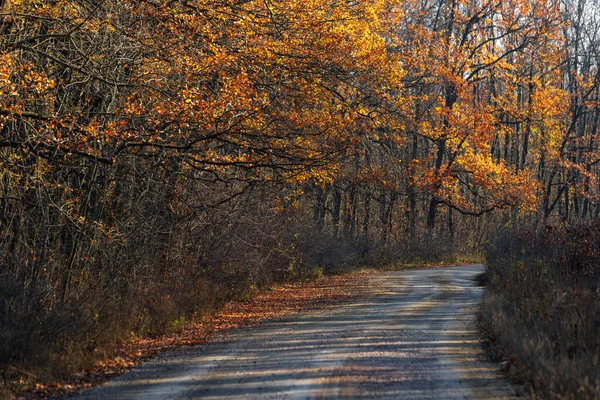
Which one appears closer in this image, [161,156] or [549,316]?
[549,316]

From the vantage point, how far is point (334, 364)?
9.68 metres

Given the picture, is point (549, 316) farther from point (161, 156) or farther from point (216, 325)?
point (161, 156)

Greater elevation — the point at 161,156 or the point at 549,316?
the point at 161,156

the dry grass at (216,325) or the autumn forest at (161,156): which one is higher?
the autumn forest at (161,156)

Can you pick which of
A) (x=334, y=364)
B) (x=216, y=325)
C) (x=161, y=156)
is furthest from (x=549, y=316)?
(x=161, y=156)

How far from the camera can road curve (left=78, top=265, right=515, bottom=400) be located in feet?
27.0

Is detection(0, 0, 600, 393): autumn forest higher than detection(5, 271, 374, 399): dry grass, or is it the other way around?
detection(0, 0, 600, 393): autumn forest

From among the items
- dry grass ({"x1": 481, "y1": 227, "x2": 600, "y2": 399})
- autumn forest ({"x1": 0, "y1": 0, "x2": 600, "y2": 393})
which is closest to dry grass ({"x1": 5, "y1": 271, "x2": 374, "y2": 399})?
autumn forest ({"x1": 0, "y1": 0, "x2": 600, "y2": 393})

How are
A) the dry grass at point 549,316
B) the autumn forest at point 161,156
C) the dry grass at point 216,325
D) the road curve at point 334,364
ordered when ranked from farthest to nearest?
the autumn forest at point 161,156, the dry grass at point 216,325, the road curve at point 334,364, the dry grass at point 549,316

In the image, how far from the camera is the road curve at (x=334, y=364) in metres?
8.24

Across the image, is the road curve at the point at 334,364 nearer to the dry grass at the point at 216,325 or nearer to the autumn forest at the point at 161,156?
the dry grass at the point at 216,325

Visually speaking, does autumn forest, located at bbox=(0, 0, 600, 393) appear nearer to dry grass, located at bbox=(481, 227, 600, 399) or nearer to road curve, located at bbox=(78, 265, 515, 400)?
dry grass, located at bbox=(481, 227, 600, 399)

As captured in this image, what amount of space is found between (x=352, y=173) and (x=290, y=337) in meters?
19.5

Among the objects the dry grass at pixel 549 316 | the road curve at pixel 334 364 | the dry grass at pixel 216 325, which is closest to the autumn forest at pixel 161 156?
the dry grass at pixel 549 316
